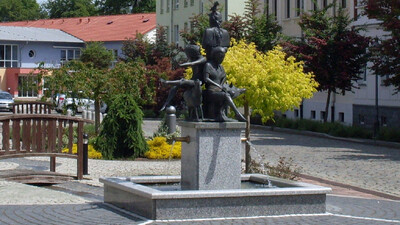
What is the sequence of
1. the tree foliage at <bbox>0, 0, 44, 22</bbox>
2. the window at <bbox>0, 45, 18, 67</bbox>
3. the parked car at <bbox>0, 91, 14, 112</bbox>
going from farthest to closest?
the tree foliage at <bbox>0, 0, 44, 22</bbox> < the window at <bbox>0, 45, 18, 67</bbox> < the parked car at <bbox>0, 91, 14, 112</bbox>

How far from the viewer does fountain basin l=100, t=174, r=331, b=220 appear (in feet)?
36.2

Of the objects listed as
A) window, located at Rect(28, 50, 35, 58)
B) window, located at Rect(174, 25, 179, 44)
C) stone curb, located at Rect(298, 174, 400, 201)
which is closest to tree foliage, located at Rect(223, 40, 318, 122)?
stone curb, located at Rect(298, 174, 400, 201)

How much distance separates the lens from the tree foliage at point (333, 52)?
118 ft

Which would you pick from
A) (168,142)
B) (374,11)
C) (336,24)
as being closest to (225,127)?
(168,142)

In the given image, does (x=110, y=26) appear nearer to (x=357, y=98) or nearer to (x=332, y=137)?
(x=357, y=98)

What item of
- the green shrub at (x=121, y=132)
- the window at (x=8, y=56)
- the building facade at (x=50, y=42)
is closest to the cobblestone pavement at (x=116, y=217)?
the green shrub at (x=121, y=132)

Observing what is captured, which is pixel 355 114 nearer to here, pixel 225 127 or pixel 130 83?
pixel 130 83

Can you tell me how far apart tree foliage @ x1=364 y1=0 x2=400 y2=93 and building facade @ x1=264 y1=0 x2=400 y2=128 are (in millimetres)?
2394

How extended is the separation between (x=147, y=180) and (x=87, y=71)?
15.0 meters

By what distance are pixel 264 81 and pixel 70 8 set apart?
97029mm

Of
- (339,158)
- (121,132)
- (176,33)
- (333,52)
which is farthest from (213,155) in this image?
(176,33)

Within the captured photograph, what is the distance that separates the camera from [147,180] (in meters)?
13.7

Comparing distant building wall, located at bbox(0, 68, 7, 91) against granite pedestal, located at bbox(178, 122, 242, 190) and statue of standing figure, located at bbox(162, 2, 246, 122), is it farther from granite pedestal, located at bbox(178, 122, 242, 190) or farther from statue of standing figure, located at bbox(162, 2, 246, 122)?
granite pedestal, located at bbox(178, 122, 242, 190)

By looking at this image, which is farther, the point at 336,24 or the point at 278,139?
the point at 336,24
